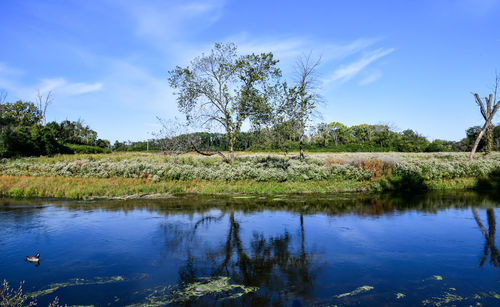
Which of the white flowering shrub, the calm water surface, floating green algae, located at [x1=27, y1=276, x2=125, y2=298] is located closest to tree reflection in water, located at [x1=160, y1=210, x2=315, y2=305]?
the calm water surface

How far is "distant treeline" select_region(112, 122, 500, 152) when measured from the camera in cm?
2441

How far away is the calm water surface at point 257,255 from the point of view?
644cm

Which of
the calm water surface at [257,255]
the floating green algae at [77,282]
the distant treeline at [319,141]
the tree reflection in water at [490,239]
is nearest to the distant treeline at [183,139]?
the distant treeline at [319,141]

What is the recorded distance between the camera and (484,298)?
6.16 metres

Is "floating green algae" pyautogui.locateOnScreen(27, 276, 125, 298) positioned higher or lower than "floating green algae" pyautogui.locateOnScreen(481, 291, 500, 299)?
lower

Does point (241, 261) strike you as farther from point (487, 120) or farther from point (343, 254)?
point (487, 120)

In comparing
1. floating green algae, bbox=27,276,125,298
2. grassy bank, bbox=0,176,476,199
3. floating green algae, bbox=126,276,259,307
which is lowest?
floating green algae, bbox=27,276,125,298

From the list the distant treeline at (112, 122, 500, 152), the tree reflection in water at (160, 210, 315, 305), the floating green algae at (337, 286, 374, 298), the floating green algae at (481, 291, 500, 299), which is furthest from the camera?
the distant treeline at (112, 122, 500, 152)

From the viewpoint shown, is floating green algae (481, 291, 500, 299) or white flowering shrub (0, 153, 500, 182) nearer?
floating green algae (481, 291, 500, 299)

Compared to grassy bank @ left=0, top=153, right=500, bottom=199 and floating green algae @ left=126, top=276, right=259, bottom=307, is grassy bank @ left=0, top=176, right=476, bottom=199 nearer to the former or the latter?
grassy bank @ left=0, top=153, right=500, bottom=199

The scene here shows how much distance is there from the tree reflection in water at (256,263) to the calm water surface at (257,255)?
0.10ft

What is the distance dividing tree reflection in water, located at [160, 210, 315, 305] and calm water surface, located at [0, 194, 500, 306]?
30 mm

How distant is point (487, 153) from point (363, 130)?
9821 centimetres

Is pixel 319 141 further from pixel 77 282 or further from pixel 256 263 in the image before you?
pixel 77 282
